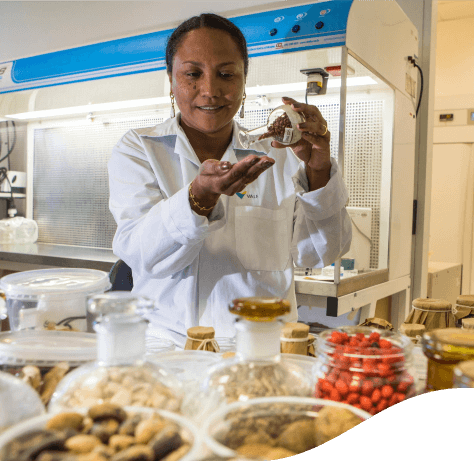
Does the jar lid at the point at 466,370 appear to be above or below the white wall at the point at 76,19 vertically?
below

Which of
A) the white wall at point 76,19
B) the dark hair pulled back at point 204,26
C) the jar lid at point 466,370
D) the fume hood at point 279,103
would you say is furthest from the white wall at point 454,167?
the jar lid at point 466,370

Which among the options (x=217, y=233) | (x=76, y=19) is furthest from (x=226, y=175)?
(x=76, y=19)

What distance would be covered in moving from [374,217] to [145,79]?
6.23 ft

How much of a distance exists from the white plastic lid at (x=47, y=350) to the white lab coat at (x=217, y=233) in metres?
0.66

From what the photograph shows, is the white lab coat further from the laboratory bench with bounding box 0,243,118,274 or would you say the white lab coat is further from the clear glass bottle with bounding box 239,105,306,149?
the laboratory bench with bounding box 0,243,118,274

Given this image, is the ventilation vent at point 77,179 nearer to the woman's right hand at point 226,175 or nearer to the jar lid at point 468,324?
the woman's right hand at point 226,175

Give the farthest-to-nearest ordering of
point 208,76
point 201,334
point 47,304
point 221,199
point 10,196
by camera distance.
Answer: point 10,196
point 208,76
point 221,199
point 201,334
point 47,304

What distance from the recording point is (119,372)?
42 centimetres

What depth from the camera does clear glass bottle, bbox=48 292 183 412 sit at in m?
0.41

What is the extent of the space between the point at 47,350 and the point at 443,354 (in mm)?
422

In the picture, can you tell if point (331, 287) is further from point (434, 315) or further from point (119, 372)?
point (119, 372)

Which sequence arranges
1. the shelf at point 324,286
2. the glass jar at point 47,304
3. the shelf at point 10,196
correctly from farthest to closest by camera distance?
the shelf at point 10,196 < the shelf at point 324,286 < the glass jar at point 47,304

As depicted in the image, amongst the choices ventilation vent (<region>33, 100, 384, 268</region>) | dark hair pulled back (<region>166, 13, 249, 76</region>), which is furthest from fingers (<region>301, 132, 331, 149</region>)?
ventilation vent (<region>33, 100, 384, 268</region>)

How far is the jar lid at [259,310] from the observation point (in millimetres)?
443
